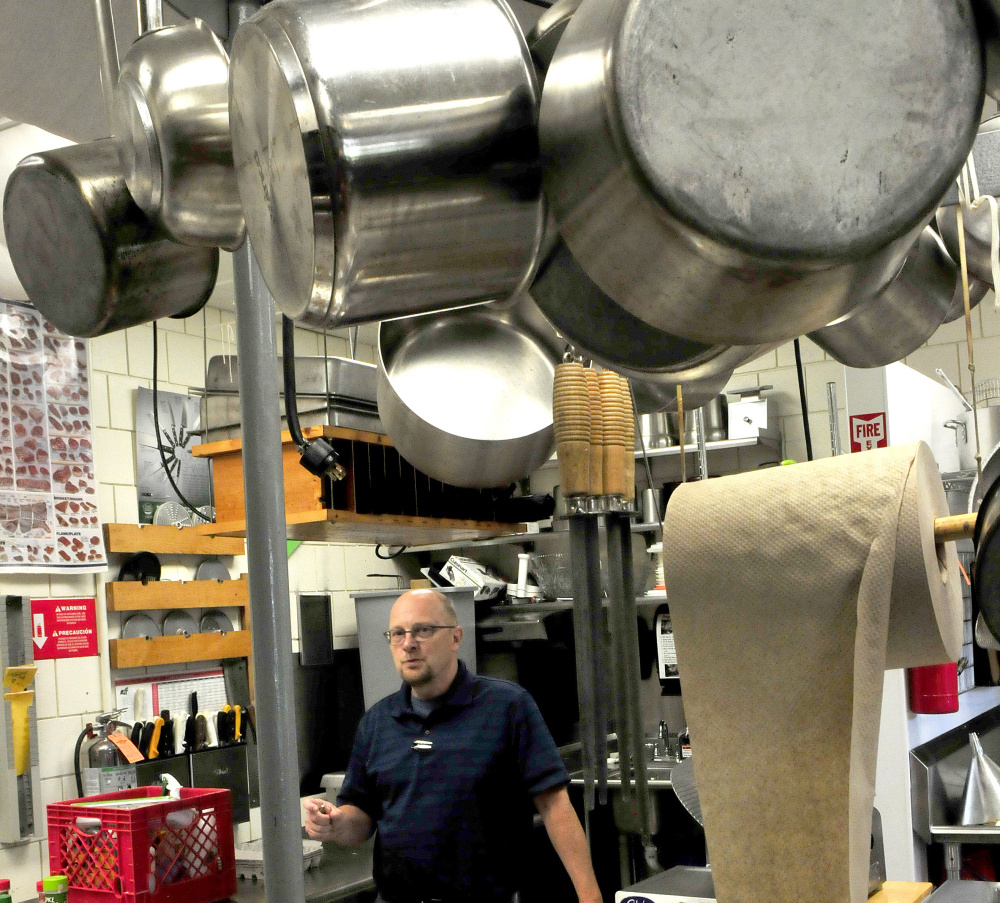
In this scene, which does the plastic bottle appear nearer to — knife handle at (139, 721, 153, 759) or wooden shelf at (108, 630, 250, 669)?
knife handle at (139, 721, 153, 759)

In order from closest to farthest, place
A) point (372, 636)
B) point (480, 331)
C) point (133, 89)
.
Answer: point (133, 89) < point (480, 331) < point (372, 636)

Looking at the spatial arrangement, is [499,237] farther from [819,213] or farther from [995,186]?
[995,186]

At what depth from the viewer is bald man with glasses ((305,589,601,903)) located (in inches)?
94.7

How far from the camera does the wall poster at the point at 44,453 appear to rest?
168 inches

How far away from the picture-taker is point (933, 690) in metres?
3.32

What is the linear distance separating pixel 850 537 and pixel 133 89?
1.59ft

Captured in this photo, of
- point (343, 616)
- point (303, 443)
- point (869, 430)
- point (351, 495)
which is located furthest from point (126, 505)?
point (303, 443)

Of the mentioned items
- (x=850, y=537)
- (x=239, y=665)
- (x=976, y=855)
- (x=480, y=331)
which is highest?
(x=480, y=331)

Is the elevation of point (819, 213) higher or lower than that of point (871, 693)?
higher

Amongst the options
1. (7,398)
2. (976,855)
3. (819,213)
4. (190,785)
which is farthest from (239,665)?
(819,213)

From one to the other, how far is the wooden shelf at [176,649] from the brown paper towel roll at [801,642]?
A: 166 inches

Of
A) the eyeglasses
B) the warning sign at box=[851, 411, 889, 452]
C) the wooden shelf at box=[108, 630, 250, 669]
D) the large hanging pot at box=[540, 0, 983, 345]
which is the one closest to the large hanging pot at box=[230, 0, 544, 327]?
the large hanging pot at box=[540, 0, 983, 345]

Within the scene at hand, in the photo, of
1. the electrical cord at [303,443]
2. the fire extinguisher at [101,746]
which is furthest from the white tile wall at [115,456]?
the electrical cord at [303,443]

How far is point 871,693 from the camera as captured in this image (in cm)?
60
